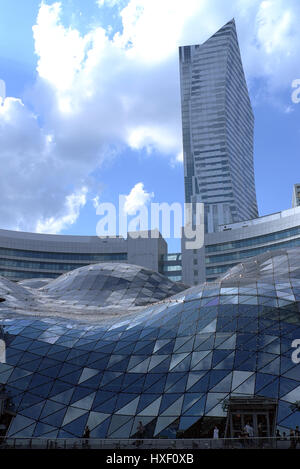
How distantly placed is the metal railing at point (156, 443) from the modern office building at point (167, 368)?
48 centimetres

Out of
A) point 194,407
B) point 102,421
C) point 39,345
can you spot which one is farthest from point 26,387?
point 194,407

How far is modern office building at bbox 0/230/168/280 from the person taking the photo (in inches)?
4259

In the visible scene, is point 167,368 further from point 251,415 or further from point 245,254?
point 245,254

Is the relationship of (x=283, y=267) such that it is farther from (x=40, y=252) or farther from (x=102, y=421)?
(x=40, y=252)

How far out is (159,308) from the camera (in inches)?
1331

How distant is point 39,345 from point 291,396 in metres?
17.3

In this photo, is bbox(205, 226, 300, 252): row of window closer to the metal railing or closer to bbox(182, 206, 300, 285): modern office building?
bbox(182, 206, 300, 285): modern office building

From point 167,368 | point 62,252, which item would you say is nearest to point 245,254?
point 62,252

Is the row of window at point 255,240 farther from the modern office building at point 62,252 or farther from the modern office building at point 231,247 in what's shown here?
the modern office building at point 62,252

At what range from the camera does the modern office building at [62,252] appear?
108m

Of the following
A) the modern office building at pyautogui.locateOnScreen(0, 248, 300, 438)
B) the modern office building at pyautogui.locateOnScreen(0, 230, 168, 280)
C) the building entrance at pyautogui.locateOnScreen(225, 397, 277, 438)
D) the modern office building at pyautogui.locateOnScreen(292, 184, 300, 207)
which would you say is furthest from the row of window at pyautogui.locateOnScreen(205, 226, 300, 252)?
the modern office building at pyautogui.locateOnScreen(292, 184, 300, 207)

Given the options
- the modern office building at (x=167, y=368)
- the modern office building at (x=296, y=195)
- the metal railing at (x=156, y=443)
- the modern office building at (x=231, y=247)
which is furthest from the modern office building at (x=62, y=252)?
the metal railing at (x=156, y=443)

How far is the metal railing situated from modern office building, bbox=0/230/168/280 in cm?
9012
